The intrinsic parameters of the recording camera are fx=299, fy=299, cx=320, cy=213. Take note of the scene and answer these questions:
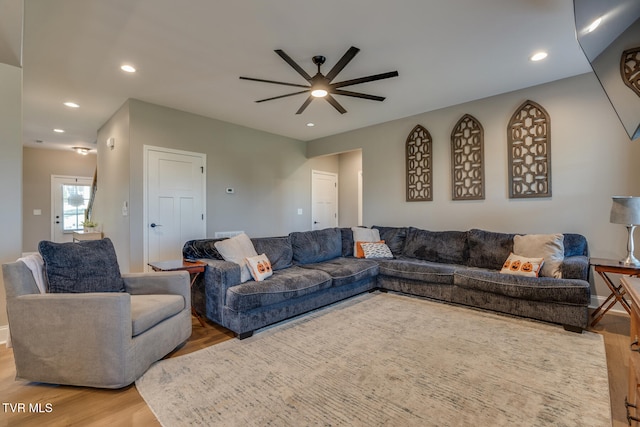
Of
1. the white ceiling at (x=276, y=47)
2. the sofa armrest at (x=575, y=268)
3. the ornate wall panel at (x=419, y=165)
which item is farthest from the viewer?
the ornate wall panel at (x=419, y=165)

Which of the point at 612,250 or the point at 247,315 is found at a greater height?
the point at 612,250

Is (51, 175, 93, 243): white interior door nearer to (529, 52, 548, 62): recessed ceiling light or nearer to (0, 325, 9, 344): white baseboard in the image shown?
(0, 325, 9, 344): white baseboard

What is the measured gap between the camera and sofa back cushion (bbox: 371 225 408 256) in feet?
15.3

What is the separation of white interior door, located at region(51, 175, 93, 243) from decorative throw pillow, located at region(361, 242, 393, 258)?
788 cm

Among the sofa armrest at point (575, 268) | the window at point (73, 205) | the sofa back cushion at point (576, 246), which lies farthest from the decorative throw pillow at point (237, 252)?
the window at point (73, 205)

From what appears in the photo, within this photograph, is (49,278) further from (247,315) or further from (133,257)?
(133,257)

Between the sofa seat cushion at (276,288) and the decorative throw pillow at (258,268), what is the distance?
0.23ft

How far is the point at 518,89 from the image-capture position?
3961 millimetres

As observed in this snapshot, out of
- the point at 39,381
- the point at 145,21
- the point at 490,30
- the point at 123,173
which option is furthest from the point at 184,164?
the point at 490,30

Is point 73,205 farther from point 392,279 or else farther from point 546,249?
point 546,249

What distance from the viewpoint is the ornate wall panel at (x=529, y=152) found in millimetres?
3768

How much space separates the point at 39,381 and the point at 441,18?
3957mm

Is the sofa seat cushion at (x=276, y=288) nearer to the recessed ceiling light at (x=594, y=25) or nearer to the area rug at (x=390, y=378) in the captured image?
the area rug at (x=390, y=378)

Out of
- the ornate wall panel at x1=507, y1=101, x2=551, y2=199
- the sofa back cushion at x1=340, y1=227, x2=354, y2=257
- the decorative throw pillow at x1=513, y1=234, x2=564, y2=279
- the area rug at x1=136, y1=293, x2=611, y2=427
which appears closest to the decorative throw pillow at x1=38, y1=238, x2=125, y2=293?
the area rug at x1=136, y1=293, x2=611, y2=427
